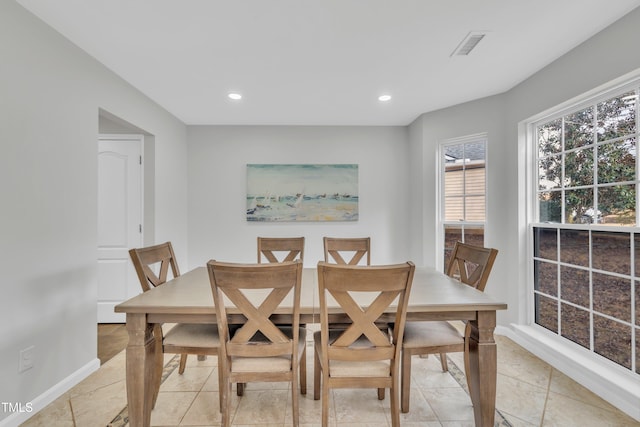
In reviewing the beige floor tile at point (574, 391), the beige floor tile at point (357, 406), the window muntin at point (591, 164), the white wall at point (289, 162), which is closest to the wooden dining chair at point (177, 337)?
the beige floor tile at point (357, 406)

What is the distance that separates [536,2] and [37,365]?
3.70 metres

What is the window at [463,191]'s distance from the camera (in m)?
3.30

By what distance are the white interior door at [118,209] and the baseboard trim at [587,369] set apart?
3969 millimetres

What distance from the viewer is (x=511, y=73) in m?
2.61

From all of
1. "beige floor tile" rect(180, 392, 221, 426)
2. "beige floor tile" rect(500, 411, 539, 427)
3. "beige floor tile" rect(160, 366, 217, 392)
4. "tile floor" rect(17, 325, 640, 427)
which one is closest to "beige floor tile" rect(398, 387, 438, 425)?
"tile floor" rect(17, 325, 640, 427)

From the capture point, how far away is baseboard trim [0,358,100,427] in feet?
5.59

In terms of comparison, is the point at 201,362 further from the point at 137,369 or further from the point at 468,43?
the point at 468,43

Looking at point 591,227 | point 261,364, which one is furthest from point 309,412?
point 591,227

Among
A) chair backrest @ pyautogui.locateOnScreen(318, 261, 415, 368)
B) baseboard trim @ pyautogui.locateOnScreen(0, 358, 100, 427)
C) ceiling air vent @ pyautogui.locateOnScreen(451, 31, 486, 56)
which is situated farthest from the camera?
ceiling air vent @ pyautogui.locateOnScreen(451, 31, 486, 56)

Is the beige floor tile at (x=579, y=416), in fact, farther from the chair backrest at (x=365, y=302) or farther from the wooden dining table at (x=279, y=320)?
the chair backrest at (x=365, y=302)

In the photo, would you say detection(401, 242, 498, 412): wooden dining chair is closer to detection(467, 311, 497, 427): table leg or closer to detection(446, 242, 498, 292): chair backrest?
detection(446, 242, 498, 292): chair backrest

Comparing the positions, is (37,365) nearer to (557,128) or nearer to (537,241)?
(537,241)

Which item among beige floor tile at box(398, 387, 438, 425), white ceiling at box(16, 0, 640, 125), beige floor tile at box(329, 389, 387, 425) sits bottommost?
beige floor tile at box(398, 387, 438, 425)

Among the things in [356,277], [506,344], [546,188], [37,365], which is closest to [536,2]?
[546,188]
